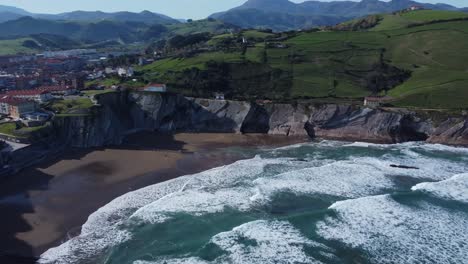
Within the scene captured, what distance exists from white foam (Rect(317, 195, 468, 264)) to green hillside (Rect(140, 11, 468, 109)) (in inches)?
1299

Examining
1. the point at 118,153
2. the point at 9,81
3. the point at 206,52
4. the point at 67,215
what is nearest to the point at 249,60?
the point at 206,52

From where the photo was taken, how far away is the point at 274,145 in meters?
53.0

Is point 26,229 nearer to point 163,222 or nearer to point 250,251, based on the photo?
point 163,222

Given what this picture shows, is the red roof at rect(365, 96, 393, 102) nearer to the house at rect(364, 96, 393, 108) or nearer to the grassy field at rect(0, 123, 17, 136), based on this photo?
the house at rect(364, 96, 393, 108)

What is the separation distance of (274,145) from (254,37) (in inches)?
2310

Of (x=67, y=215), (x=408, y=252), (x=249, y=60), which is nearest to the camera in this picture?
(x=408, y=252)

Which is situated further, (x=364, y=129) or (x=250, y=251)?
(x=364, y=129)

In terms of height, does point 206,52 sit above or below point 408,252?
above

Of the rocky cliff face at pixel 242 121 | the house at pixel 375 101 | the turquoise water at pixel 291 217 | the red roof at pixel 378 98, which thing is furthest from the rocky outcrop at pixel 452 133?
the red roof at pixel 378 98

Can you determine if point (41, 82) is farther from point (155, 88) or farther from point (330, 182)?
point (330, 182)

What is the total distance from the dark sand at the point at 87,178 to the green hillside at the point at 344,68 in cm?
1623

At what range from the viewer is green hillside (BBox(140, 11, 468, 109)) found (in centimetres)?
6810

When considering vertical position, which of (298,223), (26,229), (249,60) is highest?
(249,60)

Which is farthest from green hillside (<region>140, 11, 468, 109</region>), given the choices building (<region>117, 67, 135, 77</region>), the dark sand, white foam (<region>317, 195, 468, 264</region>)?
white foam (<region>317, 195, 468, 264</region>)
